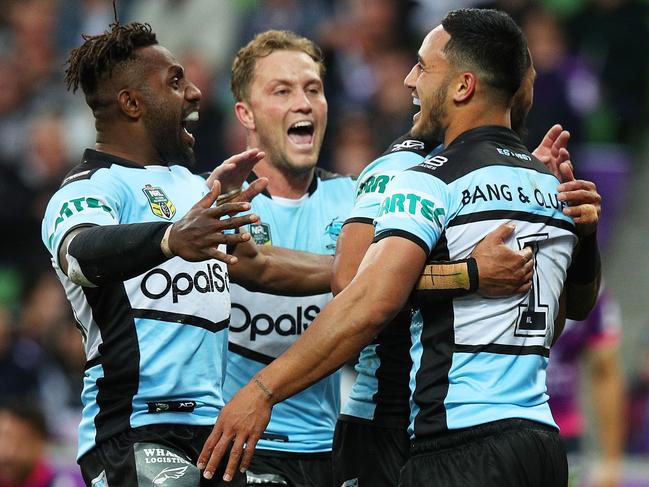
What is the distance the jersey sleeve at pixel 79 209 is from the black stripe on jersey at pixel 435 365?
1.18m

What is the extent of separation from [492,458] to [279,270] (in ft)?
5.32

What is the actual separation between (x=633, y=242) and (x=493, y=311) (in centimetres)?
685

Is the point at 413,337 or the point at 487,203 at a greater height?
the point at 487,203

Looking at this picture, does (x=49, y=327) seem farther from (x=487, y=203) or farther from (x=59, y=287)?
(x=487, y=203)

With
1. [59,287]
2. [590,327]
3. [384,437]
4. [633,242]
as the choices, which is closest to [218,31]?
[59,287]

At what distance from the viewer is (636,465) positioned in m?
8.32

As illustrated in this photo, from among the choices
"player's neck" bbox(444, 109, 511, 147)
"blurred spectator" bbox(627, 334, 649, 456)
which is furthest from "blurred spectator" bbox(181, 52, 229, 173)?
"player's neck" bbox(444, 109, 511, 147)

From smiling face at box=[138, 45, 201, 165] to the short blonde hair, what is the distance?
128 cm

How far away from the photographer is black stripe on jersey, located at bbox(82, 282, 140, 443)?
428 cm

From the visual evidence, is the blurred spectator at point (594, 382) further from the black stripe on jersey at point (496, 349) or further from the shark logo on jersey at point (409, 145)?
the black stripe on jersey at point (496, 349)

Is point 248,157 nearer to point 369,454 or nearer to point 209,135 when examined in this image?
point 369,454

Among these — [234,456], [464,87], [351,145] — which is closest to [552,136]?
[464,87]

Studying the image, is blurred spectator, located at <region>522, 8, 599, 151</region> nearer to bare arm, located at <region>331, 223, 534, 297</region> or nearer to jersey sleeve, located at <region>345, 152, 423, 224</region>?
jersey sleeve, located at <region>345, 152, 423, 224</region>

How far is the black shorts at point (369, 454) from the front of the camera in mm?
4789
